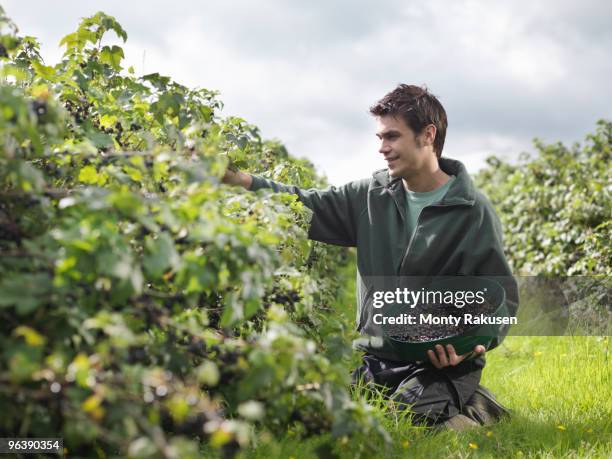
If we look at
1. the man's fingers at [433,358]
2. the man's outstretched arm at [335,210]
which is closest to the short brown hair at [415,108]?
the man's outstretched arm at [335,210]

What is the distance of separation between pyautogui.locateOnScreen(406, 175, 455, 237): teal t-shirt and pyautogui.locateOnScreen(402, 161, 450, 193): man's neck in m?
0.02

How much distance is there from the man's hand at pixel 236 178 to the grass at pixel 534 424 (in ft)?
3.74

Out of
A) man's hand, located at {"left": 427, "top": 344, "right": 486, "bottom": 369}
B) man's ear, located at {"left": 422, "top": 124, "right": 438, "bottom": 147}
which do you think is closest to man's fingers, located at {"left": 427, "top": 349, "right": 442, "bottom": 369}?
man's hand, located at {"left": 427, "top": 344, "right": 486, "bottom": 369}

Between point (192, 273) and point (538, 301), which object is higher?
point (538, 301)

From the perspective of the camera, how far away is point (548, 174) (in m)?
8.08

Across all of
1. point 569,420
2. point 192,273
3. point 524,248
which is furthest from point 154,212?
point 524,248

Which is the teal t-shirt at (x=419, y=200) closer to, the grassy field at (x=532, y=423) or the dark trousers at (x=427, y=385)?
the dark trousers at (x=427, y=385)

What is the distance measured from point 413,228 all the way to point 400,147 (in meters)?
0.47

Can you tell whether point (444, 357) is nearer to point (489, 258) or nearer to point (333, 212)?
point (489, 258)

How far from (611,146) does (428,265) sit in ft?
16.8

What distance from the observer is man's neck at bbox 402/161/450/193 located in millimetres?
3719

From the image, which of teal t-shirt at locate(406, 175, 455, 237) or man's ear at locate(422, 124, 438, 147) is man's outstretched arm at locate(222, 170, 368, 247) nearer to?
teal t-shirt at locate(406, 175, 455, 237)

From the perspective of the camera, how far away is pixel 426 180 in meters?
3.74

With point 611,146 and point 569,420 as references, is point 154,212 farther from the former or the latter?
point 611,146
